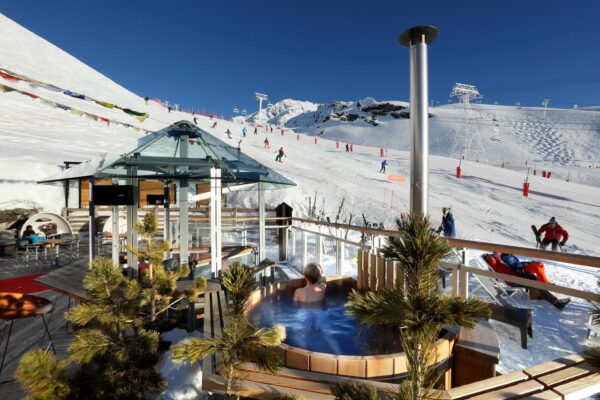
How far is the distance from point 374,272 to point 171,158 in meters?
2.77

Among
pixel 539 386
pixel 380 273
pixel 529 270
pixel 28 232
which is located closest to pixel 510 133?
pixel 529 270

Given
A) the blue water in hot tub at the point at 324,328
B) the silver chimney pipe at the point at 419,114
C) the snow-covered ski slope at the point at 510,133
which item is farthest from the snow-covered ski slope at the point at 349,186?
the snow-covered ski slope at the point at 510,133

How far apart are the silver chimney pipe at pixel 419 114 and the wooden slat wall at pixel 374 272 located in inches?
31.1

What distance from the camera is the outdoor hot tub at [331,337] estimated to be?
2.05 metres

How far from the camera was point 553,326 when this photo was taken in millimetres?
5090

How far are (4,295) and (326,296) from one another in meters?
3.28

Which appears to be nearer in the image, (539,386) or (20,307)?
(539,386)

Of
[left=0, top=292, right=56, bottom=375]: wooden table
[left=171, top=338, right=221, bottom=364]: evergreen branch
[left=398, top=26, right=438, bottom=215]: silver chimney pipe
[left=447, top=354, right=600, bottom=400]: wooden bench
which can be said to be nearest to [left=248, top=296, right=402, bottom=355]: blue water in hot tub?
[left=447, top=354, right=600, bottom=400]: wooden bench

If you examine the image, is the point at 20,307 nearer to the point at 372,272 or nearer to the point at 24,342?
the point at 24,342

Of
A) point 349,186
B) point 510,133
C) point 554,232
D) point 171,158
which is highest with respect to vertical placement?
point 510,133

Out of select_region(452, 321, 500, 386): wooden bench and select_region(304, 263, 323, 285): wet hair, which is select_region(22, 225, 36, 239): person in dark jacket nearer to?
select_region(304, 263, 323, 285): wet hair

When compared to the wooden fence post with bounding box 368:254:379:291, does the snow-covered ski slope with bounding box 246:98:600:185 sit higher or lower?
higher

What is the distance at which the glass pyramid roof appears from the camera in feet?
12.5

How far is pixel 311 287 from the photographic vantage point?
4.10 m
